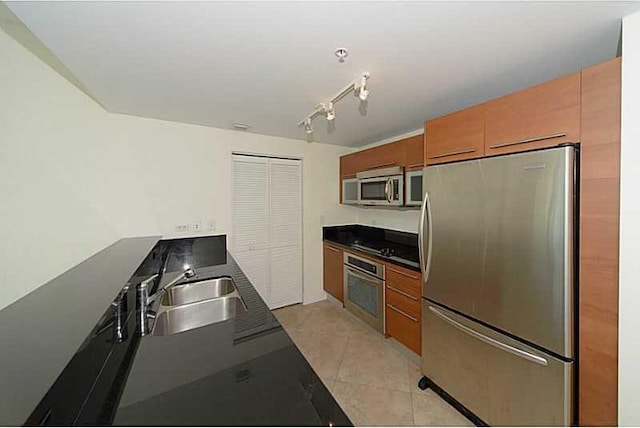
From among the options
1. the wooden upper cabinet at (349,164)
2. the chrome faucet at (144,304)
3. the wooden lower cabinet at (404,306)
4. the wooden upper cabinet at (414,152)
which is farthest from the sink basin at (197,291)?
the wooden upper cabinet at (349,164)

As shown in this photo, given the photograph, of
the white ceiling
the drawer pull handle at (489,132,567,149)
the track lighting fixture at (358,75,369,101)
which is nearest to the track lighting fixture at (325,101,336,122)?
the white ceiling

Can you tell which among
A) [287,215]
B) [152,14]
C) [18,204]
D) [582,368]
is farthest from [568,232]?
[18,204]

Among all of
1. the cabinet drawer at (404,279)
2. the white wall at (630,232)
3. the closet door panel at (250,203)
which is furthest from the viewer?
the closet door panel at (250,203)

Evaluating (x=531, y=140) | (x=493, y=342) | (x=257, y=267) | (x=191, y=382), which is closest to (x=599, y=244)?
(x=531, y=140)

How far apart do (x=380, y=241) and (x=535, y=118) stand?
228cm

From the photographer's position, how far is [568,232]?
4.03ft

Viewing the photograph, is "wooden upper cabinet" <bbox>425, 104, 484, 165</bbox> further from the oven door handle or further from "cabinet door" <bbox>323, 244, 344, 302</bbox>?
"cabinet door" <bbox>323, 244, 344, 302</bbox>

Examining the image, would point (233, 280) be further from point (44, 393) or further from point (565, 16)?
point (565, 16)

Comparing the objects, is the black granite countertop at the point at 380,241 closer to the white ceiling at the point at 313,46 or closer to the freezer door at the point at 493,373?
the freezer door at the point at 493,373

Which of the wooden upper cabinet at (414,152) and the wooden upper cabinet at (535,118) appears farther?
the wooden upper cabinet at (414,152)

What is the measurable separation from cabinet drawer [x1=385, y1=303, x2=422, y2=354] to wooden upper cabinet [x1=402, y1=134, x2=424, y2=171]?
54.7 inches

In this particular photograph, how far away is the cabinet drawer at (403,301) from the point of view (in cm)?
221

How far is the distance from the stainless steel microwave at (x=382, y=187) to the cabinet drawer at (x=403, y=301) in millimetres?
868

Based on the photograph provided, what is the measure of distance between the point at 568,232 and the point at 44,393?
192 centimetres
